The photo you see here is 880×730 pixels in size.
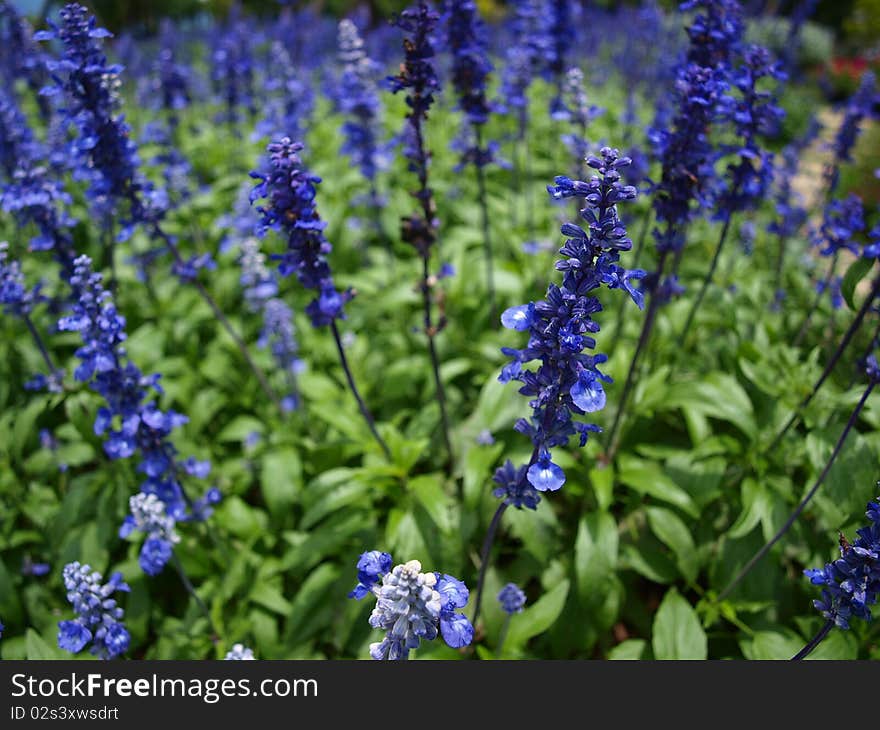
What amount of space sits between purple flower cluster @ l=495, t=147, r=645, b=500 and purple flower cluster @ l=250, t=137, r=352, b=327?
1447 millimetres

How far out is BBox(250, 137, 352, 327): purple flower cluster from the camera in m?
3.09

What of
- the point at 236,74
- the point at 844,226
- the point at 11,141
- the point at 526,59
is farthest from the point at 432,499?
the point at 236,74

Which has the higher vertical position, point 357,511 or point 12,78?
point 12,78

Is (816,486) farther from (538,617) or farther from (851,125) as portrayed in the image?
(851,125)

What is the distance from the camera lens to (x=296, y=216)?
10.6 feet

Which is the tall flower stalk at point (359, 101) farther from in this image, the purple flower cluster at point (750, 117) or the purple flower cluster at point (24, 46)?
the purple flower cluster at point (24, 46)

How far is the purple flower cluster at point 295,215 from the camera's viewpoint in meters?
3.09

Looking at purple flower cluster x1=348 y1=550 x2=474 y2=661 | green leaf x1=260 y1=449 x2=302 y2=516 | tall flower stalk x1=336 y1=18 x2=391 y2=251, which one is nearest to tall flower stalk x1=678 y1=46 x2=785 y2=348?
tall flower stalk x1=336 y1=18 x2=391 y2=251

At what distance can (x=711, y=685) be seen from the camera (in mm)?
2863

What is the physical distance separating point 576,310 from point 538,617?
2319mm

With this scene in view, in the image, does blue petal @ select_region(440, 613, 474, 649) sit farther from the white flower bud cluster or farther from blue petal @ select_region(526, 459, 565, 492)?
blue petal @ select_region(526, 459, 565, 492)

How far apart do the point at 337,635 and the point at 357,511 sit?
0.81 metres

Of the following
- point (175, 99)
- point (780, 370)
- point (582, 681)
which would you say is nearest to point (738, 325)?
point (780, 370)

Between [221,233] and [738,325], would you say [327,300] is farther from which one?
[221,233]
